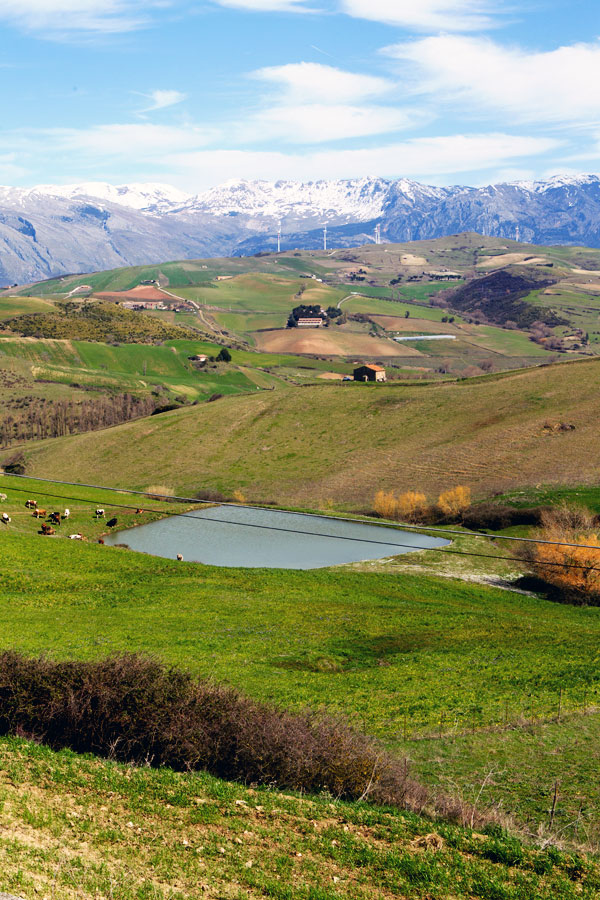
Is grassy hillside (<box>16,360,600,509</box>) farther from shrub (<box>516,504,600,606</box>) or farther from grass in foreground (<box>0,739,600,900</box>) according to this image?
grass in foreground (<box>0,739,600,900</box>)

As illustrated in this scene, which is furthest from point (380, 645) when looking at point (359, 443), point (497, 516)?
point (359, 443)

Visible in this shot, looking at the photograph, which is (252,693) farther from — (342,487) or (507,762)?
(342,487)

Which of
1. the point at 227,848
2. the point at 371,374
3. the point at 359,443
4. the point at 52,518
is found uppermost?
the point at 371,374

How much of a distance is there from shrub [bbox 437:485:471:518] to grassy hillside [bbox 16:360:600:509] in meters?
6.28

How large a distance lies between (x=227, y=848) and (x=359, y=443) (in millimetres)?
96872

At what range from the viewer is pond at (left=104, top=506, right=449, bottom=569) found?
67875mm

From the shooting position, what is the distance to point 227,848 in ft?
49.2

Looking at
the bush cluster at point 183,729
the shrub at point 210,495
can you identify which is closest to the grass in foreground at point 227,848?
the bush cluster at point 183,729

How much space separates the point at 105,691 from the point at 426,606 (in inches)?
1174

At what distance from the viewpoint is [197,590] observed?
45.6 metres

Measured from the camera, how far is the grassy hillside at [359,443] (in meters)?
92.6

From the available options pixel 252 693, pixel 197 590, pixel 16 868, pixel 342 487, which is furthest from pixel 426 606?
pixel 342 487

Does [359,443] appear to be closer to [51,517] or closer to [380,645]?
[51,517]

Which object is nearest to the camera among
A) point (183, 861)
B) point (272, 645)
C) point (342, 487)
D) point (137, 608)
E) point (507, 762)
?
point (183, 861)
